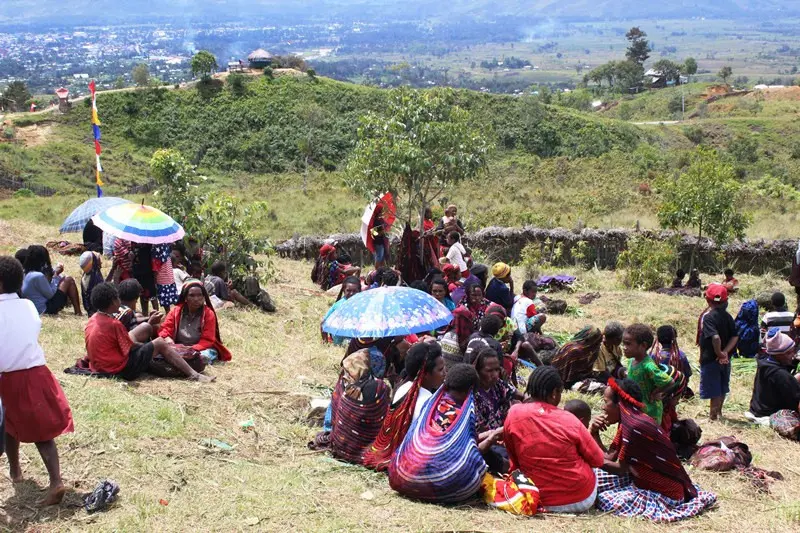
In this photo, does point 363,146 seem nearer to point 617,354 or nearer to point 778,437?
point 617,354

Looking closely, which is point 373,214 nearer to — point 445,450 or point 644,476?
point 445,450

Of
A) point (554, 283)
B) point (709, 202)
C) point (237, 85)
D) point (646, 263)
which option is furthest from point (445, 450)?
point (237, 85)

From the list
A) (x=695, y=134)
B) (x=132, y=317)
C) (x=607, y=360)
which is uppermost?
(x=132, y=317)

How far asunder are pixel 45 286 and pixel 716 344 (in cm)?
680

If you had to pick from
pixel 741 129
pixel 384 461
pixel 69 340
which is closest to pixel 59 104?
pixel 741 129

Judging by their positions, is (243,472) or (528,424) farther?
(243,472)

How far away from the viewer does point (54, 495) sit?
4746mm

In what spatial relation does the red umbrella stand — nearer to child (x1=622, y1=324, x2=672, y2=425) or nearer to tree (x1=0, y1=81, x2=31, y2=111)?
child (x1=622, y1=324, x2=672, y2=425)

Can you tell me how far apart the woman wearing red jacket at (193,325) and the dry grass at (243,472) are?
344 millimetres

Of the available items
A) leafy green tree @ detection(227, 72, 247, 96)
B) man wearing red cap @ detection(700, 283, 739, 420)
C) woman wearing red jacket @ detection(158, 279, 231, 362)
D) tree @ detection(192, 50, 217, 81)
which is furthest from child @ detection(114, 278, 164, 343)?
tree @ detection(192, 50, 217, 81)

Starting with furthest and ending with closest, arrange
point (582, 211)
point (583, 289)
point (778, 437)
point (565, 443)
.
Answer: point (582, 211) → point (583, 289) → point (778, 437) → point (565, 443)

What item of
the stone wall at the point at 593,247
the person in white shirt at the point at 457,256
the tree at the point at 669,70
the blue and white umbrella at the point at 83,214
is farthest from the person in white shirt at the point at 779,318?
the tree at the point at 669,70

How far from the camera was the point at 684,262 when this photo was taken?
16047 millimetres

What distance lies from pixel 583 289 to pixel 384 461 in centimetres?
905
